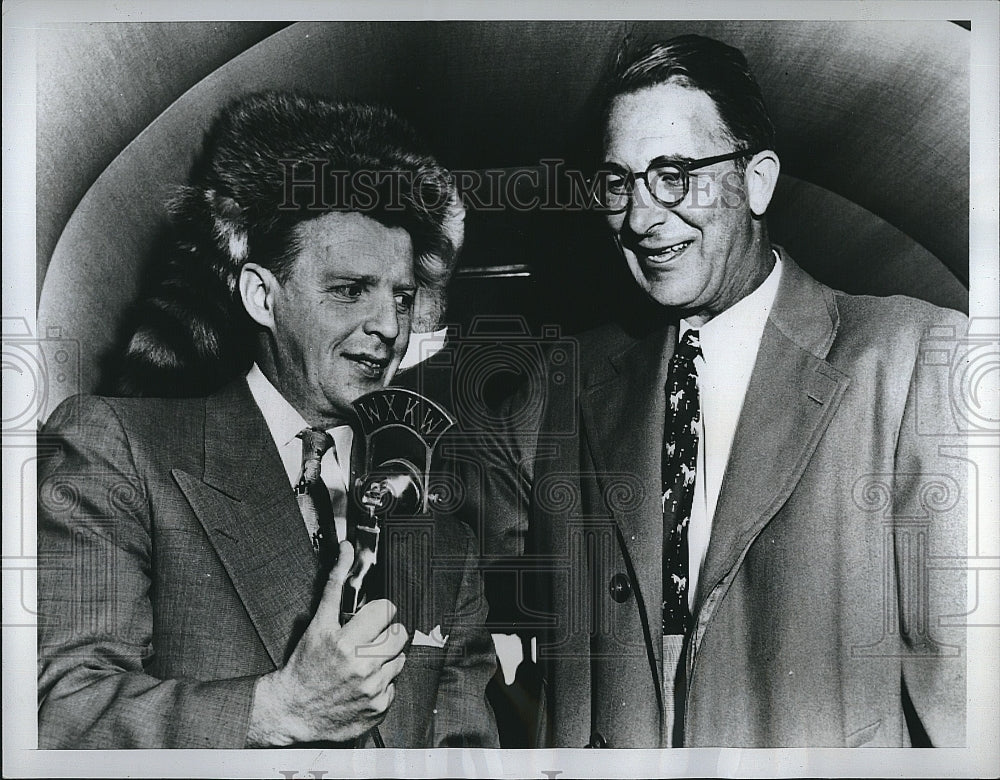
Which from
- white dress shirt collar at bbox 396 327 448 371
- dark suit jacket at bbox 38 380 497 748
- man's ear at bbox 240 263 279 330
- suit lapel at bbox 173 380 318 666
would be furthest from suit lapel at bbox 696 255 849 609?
man's ear at bbox 240 263 279 330

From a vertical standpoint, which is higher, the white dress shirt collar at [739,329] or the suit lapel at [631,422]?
the white dress shirt collar at [739,329]

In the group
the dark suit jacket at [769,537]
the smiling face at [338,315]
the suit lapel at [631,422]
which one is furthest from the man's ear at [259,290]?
the suit lapel at [631,422]

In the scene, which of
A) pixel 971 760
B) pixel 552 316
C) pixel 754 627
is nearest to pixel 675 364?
pixel 552 316

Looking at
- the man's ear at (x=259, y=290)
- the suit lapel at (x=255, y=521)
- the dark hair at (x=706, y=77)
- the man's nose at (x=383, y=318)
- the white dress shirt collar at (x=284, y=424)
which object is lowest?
the suit lapel at (x=255, y=521)

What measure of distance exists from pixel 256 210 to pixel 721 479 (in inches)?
58.5

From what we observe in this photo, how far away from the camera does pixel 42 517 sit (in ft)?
8.57

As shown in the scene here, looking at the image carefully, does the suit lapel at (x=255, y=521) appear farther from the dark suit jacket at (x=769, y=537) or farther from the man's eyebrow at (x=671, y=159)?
the man's eyebrow at (x=671, y=159)

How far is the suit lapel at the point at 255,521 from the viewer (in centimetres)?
254

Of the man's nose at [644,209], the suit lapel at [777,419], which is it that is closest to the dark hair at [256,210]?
the man's nose at [644,209]

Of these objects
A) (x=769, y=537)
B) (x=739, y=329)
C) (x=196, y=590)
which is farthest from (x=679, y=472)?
(x=196, y=590)

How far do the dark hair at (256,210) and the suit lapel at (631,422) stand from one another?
552mm

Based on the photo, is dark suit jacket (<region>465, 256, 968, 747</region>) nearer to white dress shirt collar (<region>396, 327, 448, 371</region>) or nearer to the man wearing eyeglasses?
the man wearing eyeglasses

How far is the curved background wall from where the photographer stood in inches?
102

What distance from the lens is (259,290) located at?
8.41ft
